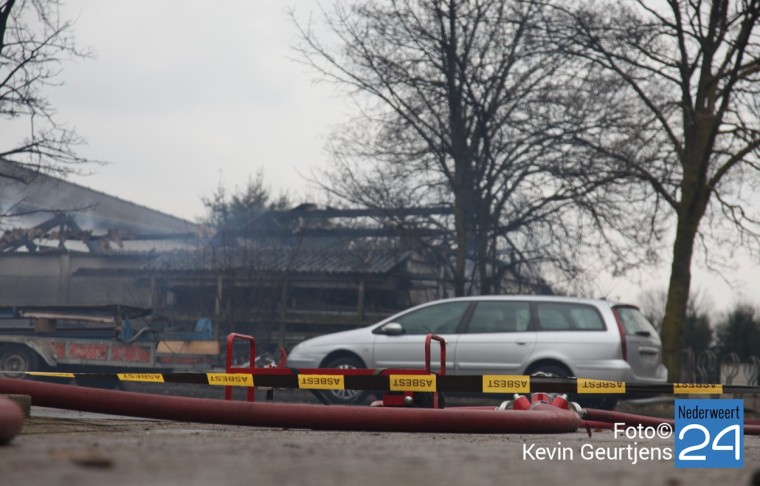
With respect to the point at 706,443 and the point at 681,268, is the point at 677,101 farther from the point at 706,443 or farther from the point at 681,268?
the point at 706,443

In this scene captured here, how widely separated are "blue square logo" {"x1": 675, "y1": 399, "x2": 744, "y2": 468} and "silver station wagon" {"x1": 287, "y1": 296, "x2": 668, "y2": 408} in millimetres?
6524

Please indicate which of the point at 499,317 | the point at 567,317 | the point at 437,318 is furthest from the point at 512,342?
the point at 437,318

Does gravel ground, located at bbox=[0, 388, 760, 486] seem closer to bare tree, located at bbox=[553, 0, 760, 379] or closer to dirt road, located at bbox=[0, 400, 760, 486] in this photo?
dirt road, located at bbox=[0, 400, 760, 486]

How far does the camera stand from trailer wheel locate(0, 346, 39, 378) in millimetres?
17594

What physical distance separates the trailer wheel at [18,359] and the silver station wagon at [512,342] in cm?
526

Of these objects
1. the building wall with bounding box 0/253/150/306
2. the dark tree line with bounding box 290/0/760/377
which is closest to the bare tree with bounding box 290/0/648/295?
the dark tree line with bounding box 290/0/760/377

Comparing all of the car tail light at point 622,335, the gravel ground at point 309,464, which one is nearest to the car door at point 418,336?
the car tail light at point 622,335

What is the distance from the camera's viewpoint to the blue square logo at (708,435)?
534cm

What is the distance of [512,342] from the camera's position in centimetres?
1380

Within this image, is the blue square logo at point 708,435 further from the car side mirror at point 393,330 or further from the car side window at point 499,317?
the car side mirror at point 393,330

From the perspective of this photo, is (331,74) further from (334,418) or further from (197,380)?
(334,418)

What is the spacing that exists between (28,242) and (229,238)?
6.41 m

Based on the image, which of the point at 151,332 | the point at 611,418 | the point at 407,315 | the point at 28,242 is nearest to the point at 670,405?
the point at 407,315

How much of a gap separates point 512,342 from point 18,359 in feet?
27.6
